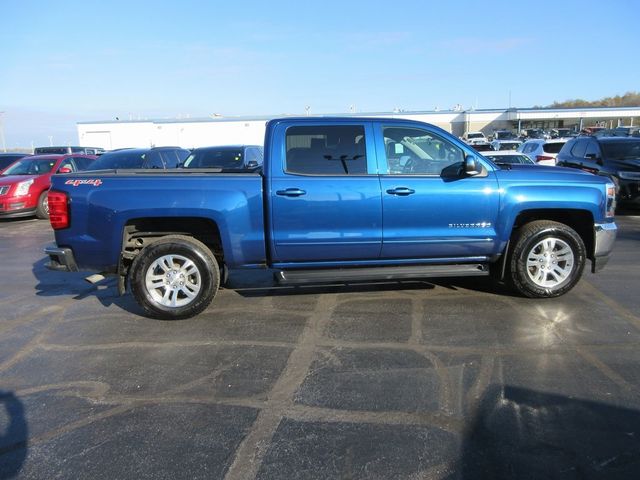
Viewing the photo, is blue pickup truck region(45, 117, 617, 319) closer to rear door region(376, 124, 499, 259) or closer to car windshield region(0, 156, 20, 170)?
rear door region(376, 124, 499, 259)

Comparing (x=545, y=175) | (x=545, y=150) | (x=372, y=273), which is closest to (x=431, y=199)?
(x=372, y=273)

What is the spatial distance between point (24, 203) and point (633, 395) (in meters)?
12.9

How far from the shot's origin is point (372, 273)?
496cm

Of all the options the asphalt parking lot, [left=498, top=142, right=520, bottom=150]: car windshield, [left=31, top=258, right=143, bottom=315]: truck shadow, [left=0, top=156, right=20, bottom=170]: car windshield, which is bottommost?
the asphalt parking lot

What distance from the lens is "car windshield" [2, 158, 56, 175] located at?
12711 millimetres

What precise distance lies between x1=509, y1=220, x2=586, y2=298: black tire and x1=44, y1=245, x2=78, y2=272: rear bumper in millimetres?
4627

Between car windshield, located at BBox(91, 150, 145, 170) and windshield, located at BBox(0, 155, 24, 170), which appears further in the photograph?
windshield, located at BBox(0, 155, 24, 170)

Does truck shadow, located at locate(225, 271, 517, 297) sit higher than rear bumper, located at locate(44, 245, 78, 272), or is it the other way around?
rear bumper, located at locate(44, 245, 78, 272)

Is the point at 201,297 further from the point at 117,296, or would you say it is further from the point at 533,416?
the point at 533,416

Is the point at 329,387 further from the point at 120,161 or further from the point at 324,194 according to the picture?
the point at 120,161

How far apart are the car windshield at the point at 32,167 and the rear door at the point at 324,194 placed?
1055 cm

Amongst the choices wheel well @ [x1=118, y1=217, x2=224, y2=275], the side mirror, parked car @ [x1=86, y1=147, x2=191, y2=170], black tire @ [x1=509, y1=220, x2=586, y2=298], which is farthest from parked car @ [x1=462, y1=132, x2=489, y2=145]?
wheel well @ [x1=118, y1=217, x2=224, y2=275]

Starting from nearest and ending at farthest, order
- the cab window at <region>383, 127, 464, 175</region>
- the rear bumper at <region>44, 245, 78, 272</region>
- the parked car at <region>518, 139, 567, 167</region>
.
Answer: the rear bumper at <region>44, 245, 78, 272</region> < the cab window at <region>383, 127, 464, 175</region> < the parked car at <region>518, 139, 567, 167</region>

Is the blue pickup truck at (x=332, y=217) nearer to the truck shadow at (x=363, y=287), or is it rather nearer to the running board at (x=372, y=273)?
the running board at (x=372, y=273)
